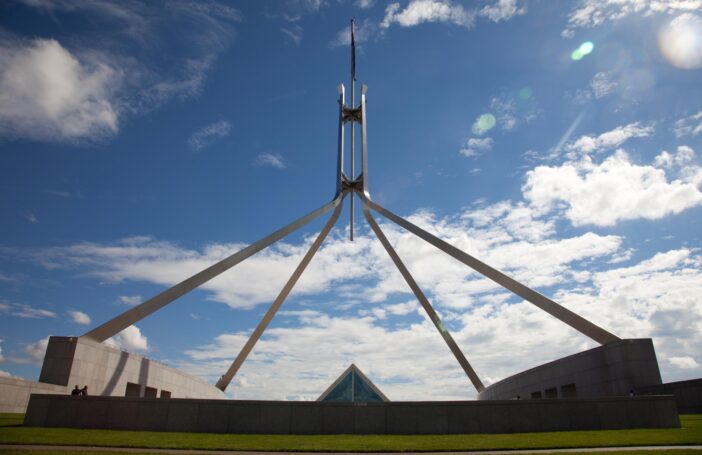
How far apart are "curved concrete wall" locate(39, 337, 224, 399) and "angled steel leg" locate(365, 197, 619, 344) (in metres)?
15.2

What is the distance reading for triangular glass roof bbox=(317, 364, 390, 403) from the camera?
144ft

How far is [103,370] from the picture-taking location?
20.0m

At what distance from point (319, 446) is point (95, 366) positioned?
42.1 feet

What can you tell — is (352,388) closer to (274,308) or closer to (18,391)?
(274,308)

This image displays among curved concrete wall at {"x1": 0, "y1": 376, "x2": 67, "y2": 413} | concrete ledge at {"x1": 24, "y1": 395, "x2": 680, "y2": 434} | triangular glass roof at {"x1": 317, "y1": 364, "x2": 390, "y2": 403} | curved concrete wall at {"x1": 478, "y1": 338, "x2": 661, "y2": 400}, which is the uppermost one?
triangular glass roof at {"x1": 317, "y1": 364, "x2": 390, "y2": 403}

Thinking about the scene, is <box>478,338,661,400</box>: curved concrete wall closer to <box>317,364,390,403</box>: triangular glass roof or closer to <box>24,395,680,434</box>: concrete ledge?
<box>24,395,680,434</box>: concrete ledge

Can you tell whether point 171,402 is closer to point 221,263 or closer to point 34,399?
point 34,399

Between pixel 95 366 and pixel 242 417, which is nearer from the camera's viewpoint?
pixel 242 417

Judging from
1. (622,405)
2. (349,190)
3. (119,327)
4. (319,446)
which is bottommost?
(319,446)

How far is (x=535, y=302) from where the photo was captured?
71.2 ft

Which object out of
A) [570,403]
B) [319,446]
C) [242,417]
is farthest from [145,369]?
[570,403]

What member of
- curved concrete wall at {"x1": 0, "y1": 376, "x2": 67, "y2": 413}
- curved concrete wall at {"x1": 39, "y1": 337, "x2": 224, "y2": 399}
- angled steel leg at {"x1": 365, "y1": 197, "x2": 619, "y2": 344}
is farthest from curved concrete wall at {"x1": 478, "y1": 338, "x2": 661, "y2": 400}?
curved concrete wall at {"x1": 0, "y1": 376, "x2": 67, "y2": 413}

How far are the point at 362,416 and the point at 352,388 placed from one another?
31.4 metres

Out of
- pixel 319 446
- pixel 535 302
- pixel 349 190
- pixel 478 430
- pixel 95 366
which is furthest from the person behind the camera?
pixel 349 190
